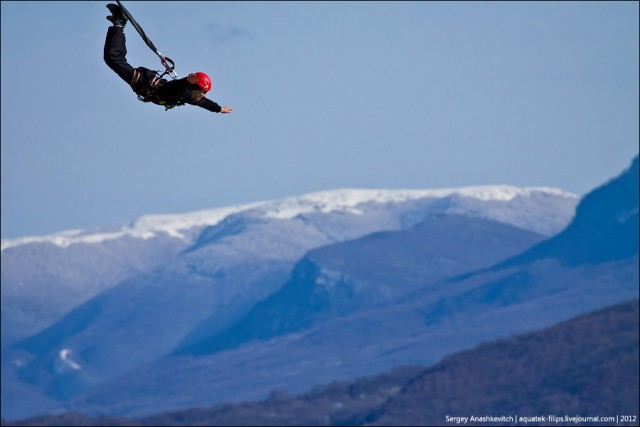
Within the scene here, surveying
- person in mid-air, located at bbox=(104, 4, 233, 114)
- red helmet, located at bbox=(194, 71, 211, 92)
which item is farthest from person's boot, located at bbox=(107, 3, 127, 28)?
red helmet, located at bbox=(194, 71, 211, 92)

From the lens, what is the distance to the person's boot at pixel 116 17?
31.4 meters

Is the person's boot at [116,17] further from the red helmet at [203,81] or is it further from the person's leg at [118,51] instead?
the red helmet at [203,81]

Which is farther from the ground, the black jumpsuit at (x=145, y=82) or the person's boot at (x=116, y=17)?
the person's boot at (x=116, y=17)

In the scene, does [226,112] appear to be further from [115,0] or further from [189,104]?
[115,0]

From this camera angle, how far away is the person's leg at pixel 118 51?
104ft

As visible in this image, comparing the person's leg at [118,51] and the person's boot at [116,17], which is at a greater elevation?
the person's boot at [116,17]

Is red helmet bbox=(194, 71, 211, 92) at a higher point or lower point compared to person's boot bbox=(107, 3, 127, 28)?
lower

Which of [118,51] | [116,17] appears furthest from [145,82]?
[116,17]

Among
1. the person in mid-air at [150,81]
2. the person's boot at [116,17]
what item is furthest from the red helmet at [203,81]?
the person's boot at [116,17]

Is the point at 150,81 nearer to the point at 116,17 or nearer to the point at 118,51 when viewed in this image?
the point at 118,51

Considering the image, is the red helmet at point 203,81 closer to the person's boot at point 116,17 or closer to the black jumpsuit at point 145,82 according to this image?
the black jumpsuit at point 145,82

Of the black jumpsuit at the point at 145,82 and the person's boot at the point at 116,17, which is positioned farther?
the black jumpsuit at the point at 145,82

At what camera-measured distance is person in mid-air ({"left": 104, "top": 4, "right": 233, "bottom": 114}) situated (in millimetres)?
31750

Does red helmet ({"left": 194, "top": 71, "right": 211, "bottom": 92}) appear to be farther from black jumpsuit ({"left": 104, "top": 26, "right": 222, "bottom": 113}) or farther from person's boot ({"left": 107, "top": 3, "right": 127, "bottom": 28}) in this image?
person's boot ({"left": 107, "top": 3, "right": 127, "bottom": 28})
